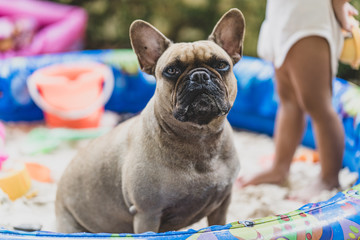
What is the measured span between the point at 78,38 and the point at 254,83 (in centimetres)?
173

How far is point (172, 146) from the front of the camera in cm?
106

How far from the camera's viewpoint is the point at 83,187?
4.01 feet

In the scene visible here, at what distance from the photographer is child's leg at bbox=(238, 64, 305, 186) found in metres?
1.70

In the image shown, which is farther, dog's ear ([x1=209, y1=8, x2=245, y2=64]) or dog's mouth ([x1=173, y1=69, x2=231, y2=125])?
dog's ear ([x1=209, y1=8, x2=245, y2=64])

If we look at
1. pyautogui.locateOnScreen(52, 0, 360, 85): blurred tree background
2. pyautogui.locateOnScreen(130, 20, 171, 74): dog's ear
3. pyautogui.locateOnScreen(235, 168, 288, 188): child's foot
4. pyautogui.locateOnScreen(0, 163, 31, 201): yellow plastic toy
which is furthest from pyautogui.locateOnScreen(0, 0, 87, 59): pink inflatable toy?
pyautogui.locateOnScreen(130, 20, 171, 74): dog's ear

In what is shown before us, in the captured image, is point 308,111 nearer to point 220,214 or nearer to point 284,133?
point 284,133

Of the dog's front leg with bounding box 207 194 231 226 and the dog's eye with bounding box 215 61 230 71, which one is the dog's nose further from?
the dog's front leg with bounding box 207 194 231 226

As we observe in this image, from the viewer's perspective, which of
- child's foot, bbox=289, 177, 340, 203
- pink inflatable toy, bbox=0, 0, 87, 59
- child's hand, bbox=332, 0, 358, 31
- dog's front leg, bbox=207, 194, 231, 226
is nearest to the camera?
dog's front leg, bbox=207, 194, 231, 226

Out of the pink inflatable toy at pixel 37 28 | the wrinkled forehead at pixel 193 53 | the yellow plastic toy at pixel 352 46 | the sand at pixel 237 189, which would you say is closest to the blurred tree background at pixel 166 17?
the pink inflatable toy at pixel 37 28

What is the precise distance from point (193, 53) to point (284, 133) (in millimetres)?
843

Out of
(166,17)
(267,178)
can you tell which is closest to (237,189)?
(267,178)

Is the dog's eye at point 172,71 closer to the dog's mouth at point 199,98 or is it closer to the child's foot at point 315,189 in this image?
the dog's mouth at point 199,98

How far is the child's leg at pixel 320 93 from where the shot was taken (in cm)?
143

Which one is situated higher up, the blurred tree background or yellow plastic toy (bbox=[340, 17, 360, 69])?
yellow plastic toy (bbox=[340, 17, 360, 69])
